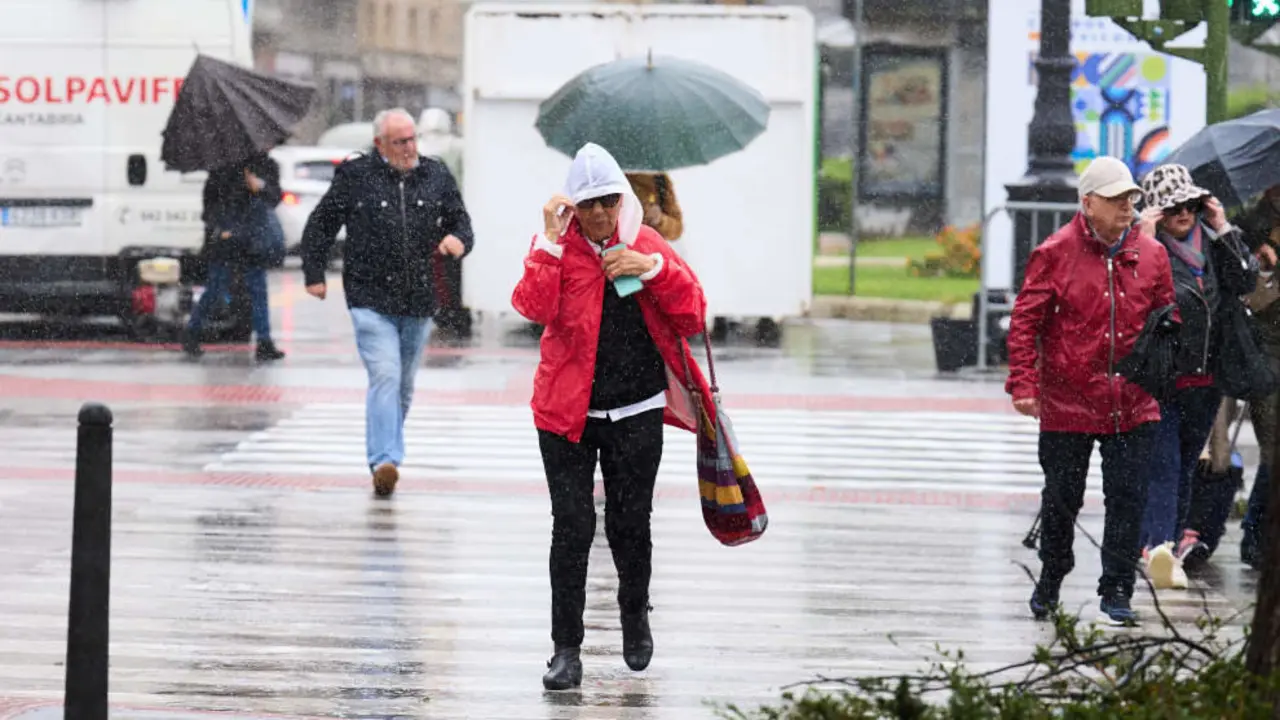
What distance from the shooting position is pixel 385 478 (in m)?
11.7

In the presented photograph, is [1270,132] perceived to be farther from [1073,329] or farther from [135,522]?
[135,522]

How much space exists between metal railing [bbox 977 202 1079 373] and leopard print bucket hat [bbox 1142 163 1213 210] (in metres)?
8.58

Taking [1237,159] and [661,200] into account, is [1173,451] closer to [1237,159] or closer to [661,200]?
Answer: [1237,159]

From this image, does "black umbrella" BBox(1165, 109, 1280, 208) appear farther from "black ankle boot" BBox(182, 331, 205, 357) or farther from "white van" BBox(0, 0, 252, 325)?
"white van" BBox(0, 0, 252, 325)

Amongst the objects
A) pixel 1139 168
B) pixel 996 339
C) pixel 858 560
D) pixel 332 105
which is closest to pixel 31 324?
pixel 996 339

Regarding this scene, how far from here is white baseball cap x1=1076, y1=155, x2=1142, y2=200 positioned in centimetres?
845

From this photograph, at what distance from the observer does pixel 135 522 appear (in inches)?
427

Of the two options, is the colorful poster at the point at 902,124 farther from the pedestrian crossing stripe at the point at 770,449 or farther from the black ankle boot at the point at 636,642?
the black ankle boot at the point at 636,642

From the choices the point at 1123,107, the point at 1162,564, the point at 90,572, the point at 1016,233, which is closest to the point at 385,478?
the point at 1162,564

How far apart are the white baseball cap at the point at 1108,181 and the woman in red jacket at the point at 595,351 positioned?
1.82 metres

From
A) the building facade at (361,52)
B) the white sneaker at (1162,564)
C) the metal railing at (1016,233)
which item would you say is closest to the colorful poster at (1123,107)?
the metal railing at (1016,233)

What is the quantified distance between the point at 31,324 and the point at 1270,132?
13997 mm

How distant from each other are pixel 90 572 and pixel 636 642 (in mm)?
2294

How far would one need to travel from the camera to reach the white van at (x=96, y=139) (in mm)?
19719
